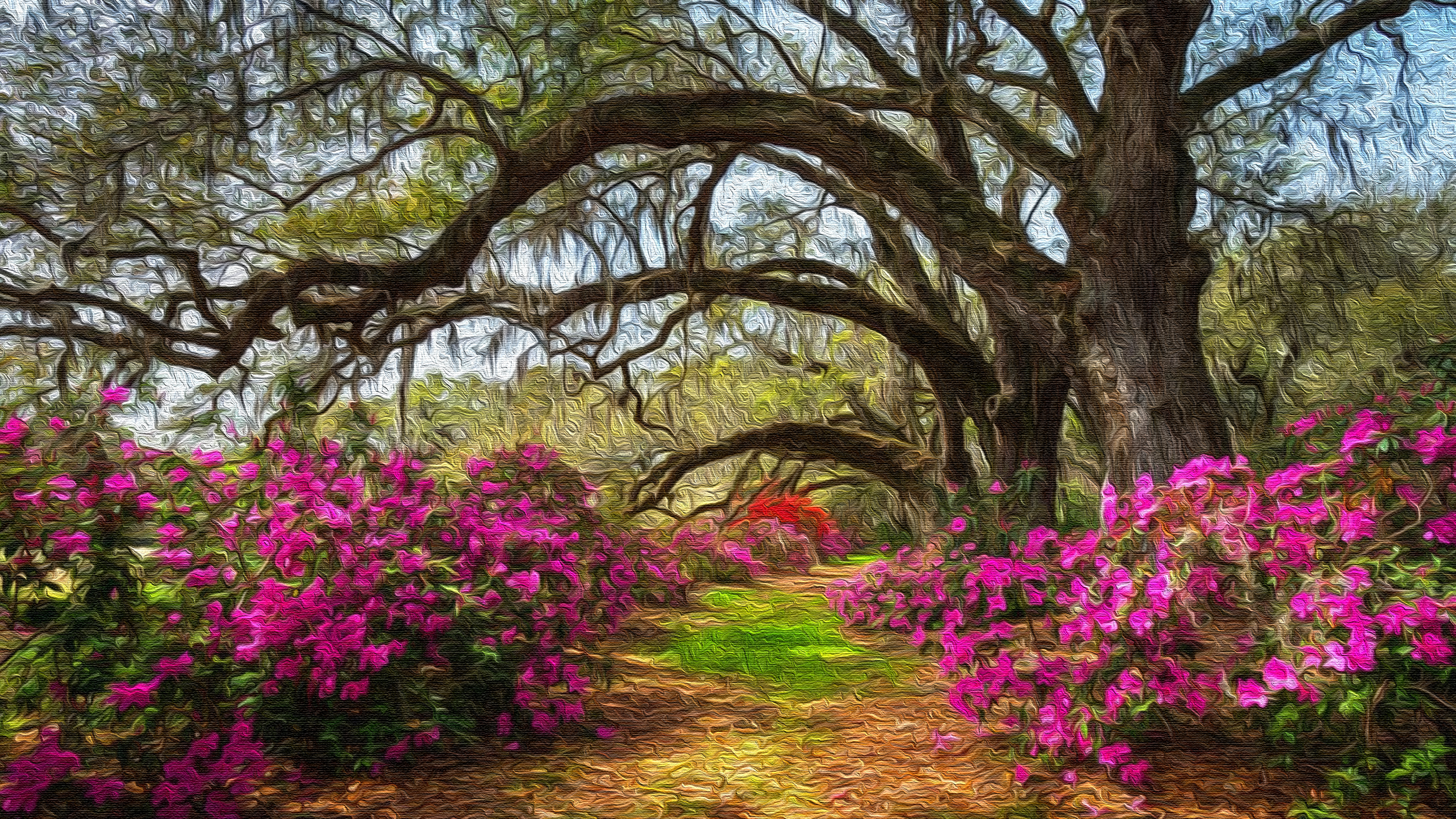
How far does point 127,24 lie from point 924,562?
22.2 feet

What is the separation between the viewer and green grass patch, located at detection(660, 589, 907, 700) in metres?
6.70

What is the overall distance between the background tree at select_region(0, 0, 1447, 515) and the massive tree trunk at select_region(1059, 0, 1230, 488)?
0.02m

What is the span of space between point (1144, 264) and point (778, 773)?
386cm

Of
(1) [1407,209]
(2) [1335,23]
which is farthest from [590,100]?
(1) [1407,209]

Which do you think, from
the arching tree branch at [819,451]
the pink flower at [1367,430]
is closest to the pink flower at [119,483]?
the pink flower at [1367,430]

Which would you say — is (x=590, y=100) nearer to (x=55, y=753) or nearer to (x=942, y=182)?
(x=942, y=182)

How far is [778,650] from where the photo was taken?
7.77 meters

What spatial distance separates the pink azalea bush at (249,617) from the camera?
3.80m

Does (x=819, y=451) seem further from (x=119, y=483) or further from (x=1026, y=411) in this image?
(x=119, y=483)

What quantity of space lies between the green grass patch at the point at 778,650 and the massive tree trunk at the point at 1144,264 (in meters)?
2.29

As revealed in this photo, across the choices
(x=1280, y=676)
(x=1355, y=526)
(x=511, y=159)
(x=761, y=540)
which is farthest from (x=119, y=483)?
(x=761, y=540)

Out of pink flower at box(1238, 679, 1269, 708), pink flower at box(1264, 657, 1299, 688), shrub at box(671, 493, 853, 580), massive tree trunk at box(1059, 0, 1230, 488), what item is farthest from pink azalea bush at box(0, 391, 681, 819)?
shrub at box(671, 493, 853, 580)

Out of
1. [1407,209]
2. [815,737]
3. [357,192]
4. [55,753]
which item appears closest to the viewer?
[55,753]

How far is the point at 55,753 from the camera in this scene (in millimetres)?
3787
